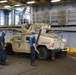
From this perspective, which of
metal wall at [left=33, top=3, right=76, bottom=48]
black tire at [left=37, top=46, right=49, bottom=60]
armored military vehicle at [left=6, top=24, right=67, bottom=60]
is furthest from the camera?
metal wall at [left=33, top=3, right=76, bottom=48]

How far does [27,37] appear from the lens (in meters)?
13.1

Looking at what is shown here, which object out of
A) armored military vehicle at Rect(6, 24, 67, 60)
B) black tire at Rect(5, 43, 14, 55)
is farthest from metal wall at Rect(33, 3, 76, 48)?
black tire at Rect(5, 43, 14, 55)

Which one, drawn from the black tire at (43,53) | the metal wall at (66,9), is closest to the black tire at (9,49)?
the black tire at (43,53)

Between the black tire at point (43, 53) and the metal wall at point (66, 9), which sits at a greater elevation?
the metal wall at point (66, 9)

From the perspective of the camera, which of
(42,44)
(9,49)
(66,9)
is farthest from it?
(66,9)

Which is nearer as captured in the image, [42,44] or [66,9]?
[42,44]

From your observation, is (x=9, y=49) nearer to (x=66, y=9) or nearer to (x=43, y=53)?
(x=43, y=53)

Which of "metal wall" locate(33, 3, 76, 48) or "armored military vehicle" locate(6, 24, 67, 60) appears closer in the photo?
"armored military vehicle" locate(6, 24, 67, 60)

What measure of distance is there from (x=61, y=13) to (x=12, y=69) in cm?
911

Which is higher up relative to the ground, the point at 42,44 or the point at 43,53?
the point at 42,44

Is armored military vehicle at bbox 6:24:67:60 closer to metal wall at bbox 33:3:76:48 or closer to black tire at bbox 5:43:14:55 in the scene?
black tire at bbox 5:43:14:55

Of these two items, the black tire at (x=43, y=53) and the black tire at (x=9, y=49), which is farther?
the black tire at (x=9, y=49)

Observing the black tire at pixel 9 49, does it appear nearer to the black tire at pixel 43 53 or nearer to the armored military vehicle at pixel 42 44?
→ the armored military vehicle at pixel 42 44

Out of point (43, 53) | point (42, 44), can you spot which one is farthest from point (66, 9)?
point (43, 53)
